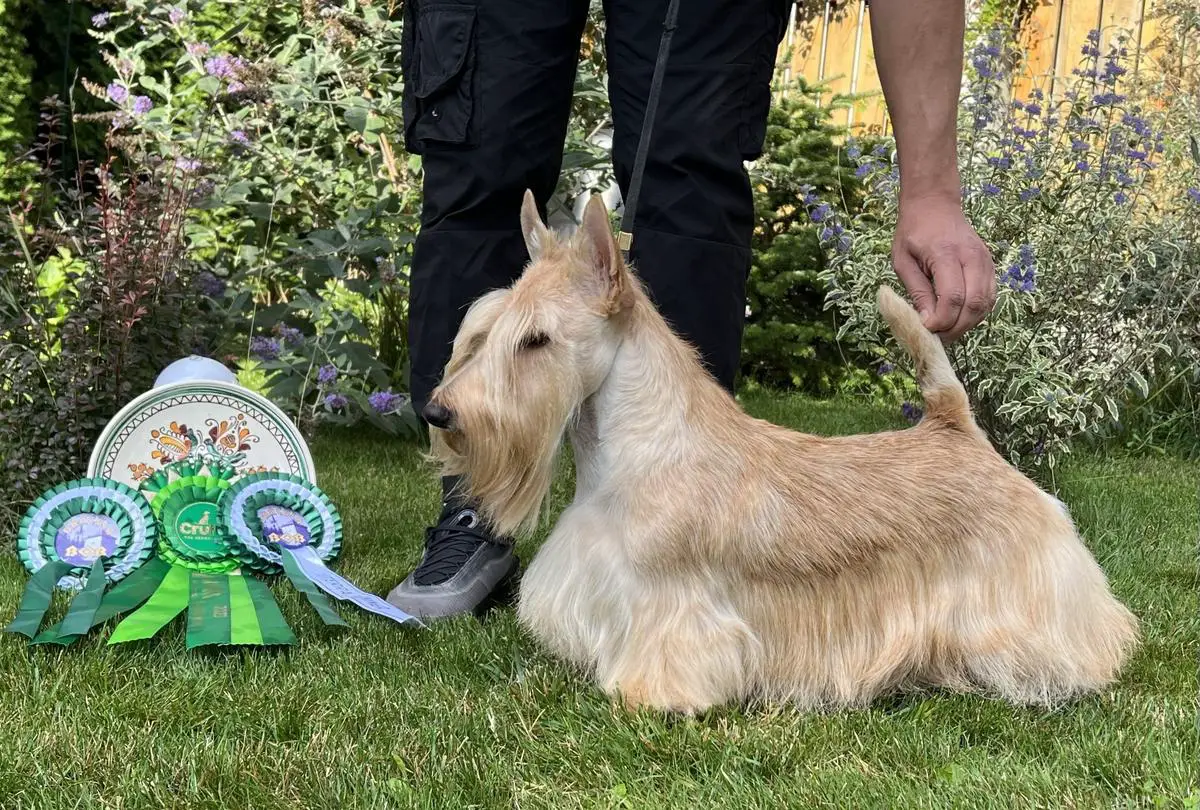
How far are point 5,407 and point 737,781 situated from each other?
2.54 m

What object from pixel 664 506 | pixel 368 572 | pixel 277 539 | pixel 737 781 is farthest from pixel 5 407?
pixel 737 781

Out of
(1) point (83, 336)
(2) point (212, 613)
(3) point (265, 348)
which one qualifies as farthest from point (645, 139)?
(3) point (265, 348)

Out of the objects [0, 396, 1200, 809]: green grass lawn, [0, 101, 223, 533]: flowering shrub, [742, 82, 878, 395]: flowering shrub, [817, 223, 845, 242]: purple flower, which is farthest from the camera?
[742, 82, 878, 395]: flowering shrub

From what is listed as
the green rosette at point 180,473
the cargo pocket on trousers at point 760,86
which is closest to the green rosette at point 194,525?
the green rosette at point 180,473

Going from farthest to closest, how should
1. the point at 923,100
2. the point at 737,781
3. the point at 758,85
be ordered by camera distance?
1. the point at 758,85
2. the point at 923,100
3. the point at 737,781

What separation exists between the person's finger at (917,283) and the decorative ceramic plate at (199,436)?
1923 mm

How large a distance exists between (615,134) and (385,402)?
212 cm

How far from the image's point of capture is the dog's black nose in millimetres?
1925

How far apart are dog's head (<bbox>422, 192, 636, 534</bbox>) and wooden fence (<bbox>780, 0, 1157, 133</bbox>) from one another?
4647 millimetres

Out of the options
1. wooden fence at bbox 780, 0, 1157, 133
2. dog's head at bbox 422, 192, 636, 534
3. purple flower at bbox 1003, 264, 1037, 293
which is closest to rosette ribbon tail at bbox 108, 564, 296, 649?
dog's head at bbox 422, 192, 636, 534

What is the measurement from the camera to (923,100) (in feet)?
6.96

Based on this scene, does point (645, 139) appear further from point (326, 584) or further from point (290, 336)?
point (290, 336)

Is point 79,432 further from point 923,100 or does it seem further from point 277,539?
point 923,100

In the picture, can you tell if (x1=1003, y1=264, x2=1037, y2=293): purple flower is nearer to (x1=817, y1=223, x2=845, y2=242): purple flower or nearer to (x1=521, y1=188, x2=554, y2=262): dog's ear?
(x1=817, y1=223, x2=845, y2=242): purple flower
